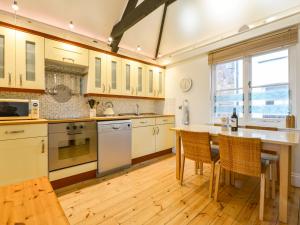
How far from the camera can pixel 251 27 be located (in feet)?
8.99

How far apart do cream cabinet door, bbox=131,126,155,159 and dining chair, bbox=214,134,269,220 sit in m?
1.76

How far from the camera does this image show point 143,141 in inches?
134

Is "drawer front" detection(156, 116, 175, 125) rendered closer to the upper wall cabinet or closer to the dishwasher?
the dishwasher

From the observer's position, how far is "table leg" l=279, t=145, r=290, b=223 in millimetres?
1571

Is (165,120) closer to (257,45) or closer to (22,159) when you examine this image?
(257,45)

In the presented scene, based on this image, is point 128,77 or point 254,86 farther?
point 128,77

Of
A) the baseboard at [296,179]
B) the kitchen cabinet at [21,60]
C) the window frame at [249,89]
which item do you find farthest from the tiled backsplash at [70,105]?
the baseboard at [296,179]

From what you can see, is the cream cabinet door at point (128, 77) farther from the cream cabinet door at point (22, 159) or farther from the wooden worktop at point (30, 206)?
the wooden worktop at point (30, 206)

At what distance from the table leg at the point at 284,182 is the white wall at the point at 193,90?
1880 mm

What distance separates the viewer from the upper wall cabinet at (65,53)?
7.91 ft

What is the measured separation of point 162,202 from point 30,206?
1.56 meters

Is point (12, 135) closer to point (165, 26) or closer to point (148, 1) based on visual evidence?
point (148, 1)

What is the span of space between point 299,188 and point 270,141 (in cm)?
136

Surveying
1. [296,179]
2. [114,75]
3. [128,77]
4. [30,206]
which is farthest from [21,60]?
[296,179]
